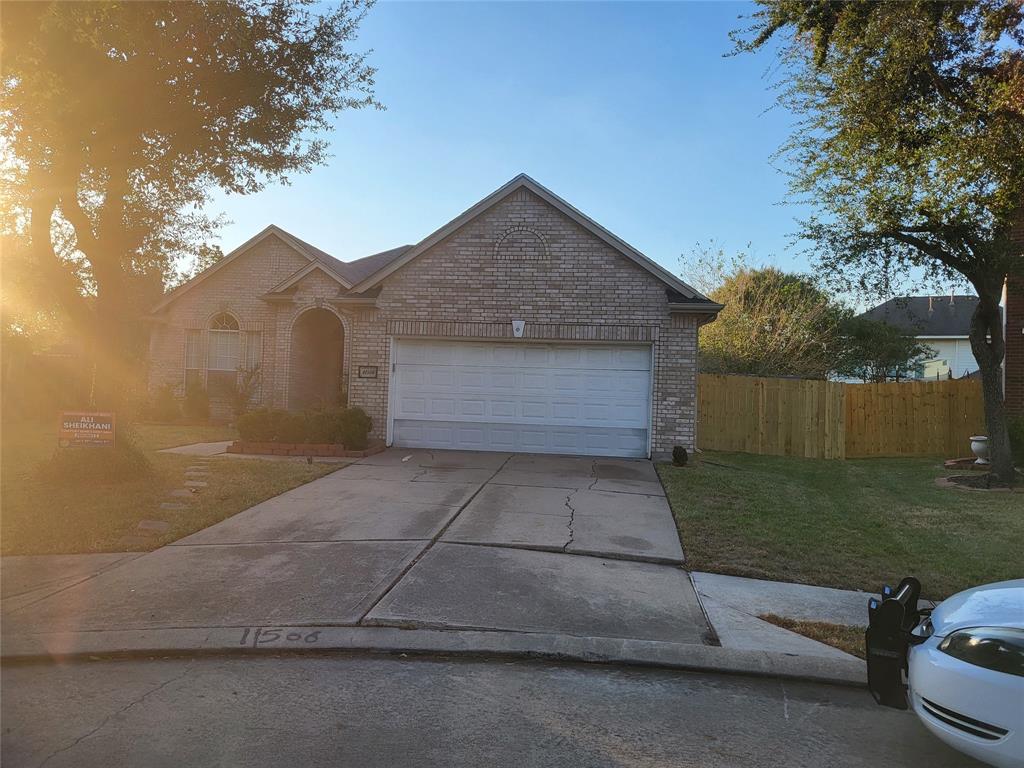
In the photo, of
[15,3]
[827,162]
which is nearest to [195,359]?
[15,3]

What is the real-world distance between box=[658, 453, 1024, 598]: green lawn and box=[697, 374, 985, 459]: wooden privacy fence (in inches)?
152

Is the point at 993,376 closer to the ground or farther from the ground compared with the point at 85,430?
farther from the ground

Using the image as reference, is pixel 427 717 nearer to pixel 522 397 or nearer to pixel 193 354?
pixel 522 397

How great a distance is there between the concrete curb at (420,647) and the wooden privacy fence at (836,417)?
46.6 feet

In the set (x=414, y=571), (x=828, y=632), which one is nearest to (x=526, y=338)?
(x=414, y=571)

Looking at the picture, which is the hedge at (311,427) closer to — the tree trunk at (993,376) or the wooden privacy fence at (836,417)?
the wooden privacy fence at (836,417)

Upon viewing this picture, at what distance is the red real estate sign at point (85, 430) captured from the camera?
31.9 ft

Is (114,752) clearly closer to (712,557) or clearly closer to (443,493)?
(712,557)

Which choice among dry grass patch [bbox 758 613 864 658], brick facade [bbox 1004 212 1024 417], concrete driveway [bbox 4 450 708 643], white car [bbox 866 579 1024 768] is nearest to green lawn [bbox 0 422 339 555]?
concrete driveway [bbox 4 450 708 643]

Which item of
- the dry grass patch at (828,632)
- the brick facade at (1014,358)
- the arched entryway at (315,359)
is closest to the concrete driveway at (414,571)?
the dry grass patch at (828,632)

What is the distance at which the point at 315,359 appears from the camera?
68.9 feet

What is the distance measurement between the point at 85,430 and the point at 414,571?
616cm

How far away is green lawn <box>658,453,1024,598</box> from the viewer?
22.2ft

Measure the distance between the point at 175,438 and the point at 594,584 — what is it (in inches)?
516
